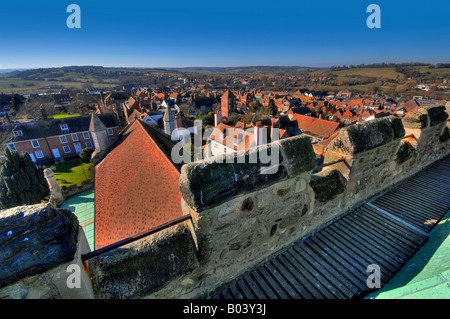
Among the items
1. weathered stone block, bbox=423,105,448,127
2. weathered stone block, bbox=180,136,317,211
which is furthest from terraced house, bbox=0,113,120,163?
weathered stone block, bbox=423,105,448,127

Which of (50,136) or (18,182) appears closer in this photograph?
(18,182)

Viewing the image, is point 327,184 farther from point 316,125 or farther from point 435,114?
point 316,125

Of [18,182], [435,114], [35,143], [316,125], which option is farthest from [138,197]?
[316,125]

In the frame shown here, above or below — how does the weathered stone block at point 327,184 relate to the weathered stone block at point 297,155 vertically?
below

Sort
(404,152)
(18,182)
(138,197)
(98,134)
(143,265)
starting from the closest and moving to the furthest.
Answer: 1. (143,265)
2. (404,152)
3. (138,197)
4. (98,134)
5. (18,182)

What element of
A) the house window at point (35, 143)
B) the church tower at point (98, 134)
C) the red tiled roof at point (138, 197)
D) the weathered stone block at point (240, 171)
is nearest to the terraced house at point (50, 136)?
the house window at point (35, 143)

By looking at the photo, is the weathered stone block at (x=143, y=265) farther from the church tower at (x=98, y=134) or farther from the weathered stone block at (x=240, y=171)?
the church tower at (x=98, y=134)
